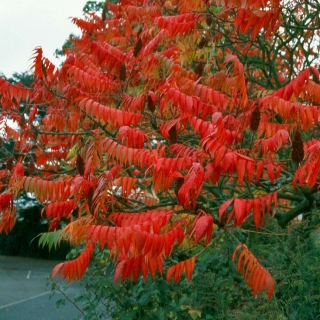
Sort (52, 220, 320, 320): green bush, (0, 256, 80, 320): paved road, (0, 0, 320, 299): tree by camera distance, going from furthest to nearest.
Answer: (0, 256, 80, 320): paved road, (52, 220, 320, 320): green bush, (0, 0, 320, 299): tree

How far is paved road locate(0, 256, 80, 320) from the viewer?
36.7 ft

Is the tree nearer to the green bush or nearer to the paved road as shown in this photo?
the green bush

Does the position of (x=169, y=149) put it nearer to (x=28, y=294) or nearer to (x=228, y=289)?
(x=228, y=289)

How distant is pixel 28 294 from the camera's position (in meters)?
13.8

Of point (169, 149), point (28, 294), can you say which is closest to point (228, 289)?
point (169, 149)

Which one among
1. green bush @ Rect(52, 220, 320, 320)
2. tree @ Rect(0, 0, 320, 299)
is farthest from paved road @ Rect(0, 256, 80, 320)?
tree @ Rect(0, 0, 320, 299)

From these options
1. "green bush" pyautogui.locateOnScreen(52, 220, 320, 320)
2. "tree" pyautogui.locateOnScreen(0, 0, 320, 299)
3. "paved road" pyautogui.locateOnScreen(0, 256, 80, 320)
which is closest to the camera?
"tree" pyautogui.locateOnScreen(0, 0, 320, 299)

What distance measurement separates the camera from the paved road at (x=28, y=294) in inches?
440

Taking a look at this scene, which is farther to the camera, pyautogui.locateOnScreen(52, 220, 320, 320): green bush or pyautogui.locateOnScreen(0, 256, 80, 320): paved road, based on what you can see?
pyautogui.locateOnScreen(0, 256, 80, 320): paved road

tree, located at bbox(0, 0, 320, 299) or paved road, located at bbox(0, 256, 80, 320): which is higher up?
tree, located at bbox(0, 0, 320, 299)

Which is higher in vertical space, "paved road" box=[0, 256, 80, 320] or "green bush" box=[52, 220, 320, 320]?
"green bush" box=[52, 220, 320, 320]

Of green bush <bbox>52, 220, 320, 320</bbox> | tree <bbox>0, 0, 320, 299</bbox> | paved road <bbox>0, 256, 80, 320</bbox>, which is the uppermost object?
tree <bbox>0, 0, 320, 299</bbox>

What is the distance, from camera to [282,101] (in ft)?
12.9

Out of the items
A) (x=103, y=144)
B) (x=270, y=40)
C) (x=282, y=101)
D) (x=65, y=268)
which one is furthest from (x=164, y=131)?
(x=270, y=40)
